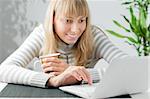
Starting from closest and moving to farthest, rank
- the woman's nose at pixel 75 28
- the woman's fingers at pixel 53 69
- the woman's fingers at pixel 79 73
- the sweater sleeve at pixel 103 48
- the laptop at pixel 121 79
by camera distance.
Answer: the laptop at pixel 121 79
the woman's fingers at pixel 79 73
the woman's fingers at pixel 53 69
the woman's nose at pixel 75 28
the sweater sleeve at pixel 103 48

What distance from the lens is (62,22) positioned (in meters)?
1.50

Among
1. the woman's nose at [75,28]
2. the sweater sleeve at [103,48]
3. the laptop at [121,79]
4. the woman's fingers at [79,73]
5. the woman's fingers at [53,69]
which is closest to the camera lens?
the laptop at [121,79]

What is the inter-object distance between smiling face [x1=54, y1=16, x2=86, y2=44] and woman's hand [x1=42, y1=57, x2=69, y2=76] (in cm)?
20

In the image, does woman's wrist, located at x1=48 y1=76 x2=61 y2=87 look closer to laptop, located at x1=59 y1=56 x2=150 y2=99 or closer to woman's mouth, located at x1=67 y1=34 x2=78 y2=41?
laptop, located at x1=59 y1=56 x2=150 y2=99

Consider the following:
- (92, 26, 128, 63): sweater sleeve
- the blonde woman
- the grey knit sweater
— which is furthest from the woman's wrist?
(92, 26, 128, 63): sweater sleeve

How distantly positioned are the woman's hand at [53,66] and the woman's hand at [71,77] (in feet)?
0.25

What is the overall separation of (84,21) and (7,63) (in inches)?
16.1

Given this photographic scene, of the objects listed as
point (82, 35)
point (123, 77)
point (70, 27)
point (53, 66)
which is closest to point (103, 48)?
point (82, 35)

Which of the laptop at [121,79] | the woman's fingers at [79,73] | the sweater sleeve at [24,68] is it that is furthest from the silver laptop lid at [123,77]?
the sweater sleeve at [24,68]

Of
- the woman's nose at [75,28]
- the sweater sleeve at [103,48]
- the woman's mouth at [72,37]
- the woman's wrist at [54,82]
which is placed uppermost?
the woman's nose at [75,28]

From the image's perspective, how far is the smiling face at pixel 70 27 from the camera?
1476mm

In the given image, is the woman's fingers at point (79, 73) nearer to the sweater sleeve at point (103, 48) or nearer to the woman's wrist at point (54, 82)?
the woman's wrist at point (54, 82)

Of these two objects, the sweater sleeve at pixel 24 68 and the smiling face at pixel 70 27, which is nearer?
the sweater sleeve at pixel 24 68

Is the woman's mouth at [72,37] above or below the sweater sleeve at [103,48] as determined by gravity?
above
